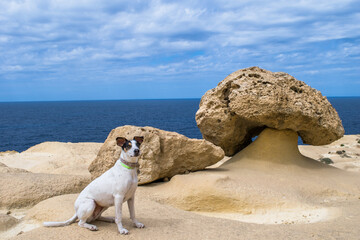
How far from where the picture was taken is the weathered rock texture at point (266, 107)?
977 centimetres

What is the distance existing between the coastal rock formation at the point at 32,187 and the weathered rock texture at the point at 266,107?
4.43 metres

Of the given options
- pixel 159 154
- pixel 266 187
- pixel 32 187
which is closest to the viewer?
pixel 32 187

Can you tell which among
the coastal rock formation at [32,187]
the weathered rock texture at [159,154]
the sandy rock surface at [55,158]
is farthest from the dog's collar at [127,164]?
the sandy rock surface at [55,158]

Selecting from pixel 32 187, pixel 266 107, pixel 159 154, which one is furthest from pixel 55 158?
pixel 266 107

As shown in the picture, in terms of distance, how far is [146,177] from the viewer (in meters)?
8.81

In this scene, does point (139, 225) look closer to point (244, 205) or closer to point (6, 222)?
point (6, 222)

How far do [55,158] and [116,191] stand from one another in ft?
42.4

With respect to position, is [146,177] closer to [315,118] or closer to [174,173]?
[174,173]

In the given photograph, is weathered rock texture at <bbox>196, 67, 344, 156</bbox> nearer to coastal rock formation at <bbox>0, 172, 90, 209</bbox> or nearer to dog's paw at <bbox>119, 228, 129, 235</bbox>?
coastal rock formation at <bbox>0, 172, 90, 209</bbox>

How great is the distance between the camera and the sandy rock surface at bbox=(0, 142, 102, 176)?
13.6 meters

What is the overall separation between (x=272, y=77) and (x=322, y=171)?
10.9 feet

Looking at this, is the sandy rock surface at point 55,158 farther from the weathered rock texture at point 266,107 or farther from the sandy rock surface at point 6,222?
the sandy rock surface at point 6,222

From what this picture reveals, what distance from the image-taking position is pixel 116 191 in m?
5.34

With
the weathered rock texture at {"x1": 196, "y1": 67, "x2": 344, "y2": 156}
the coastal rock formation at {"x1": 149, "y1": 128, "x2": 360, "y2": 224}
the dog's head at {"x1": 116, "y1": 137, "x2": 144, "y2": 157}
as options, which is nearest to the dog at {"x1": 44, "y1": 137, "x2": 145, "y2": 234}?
the dog's head at {"x1": 116, "y1": 137, "x2": 144, "y2": 157}
